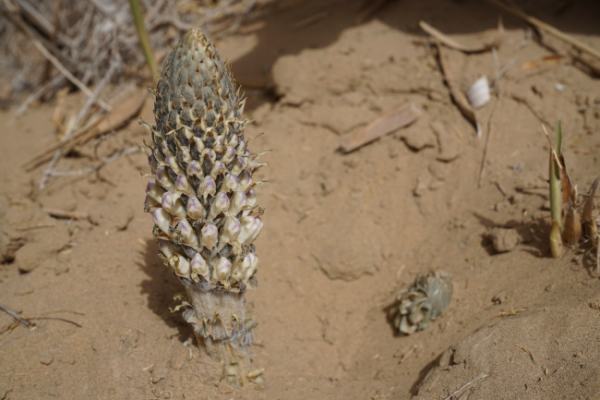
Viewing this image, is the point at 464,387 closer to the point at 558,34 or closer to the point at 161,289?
the point at 161,289

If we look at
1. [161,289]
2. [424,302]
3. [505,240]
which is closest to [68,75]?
[161,289]

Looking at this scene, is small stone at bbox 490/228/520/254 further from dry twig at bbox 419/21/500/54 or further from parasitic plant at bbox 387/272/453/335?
dry twig at bbox 419/21/500/54

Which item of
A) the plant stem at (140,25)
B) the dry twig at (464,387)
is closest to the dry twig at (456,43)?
the plant stem at (140,25)

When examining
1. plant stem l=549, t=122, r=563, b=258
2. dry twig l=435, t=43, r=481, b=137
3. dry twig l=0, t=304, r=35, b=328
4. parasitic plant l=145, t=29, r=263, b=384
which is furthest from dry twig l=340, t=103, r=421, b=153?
dry twig l=0, t=304, r=35, b=328

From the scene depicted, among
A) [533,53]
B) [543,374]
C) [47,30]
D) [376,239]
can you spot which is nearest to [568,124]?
[533,53]

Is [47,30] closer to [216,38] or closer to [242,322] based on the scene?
[216,38]

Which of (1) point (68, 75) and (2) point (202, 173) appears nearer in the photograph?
(2) point (202, 173)
